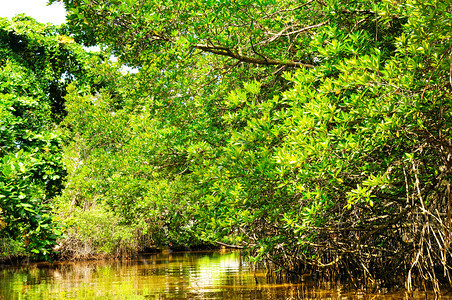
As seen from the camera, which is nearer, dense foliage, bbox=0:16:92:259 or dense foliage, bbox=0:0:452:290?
dense foliage, bbox=0:0:452:290

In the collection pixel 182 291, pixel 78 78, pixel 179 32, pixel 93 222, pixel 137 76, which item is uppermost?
pixel 78 78

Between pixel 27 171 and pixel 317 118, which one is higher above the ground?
pixel 317 118

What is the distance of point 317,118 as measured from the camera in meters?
5.71

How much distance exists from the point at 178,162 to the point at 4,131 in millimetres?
5549

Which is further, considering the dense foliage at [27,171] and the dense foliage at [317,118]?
the dense foliage at [27,171]

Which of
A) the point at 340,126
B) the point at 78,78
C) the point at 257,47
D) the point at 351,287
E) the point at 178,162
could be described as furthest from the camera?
the point at 78,78

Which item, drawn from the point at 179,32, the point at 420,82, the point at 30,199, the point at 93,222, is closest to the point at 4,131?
the point at 30,199

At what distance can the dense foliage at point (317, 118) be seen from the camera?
17.5 feet

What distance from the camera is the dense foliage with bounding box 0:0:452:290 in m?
5.35

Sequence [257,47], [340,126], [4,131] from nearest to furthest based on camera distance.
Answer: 1. [340,126]
2. [4,131]
3. [257,47]

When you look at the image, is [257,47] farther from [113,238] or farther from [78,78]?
[113,238]

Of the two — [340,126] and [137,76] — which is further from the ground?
[137,76]

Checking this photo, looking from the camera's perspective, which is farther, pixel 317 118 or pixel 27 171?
pixel 27 171

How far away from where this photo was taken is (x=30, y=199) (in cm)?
608
